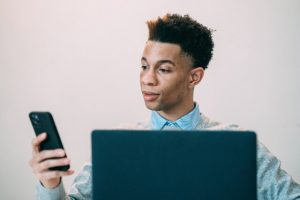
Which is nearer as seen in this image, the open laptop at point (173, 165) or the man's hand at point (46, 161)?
the open laptop at point (173, 165)

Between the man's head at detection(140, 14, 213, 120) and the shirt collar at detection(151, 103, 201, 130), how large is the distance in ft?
0.06

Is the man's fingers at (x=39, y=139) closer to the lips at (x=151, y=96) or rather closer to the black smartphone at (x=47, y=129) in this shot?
the black smartphone at (x=47, y=129)

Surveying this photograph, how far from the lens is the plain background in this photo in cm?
184

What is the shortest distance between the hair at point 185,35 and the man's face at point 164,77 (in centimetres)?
3

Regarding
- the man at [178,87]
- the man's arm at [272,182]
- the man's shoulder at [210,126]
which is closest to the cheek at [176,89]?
the man at [178,87]

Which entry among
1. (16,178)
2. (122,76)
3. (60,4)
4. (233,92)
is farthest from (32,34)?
(233,92)

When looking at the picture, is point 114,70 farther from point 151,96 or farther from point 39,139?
point 39,139

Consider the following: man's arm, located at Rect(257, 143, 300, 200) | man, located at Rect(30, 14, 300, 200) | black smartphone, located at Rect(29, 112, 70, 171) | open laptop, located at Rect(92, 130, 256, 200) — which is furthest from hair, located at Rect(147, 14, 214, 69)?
open laptop, located at Rect(92, 130, 256, 200)

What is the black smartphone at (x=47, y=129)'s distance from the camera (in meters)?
0.86

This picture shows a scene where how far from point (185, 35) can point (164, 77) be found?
0.18m

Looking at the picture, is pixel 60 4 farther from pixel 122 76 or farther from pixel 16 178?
pixel 16 178

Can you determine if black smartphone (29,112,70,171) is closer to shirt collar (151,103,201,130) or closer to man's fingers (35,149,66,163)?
man's fingers (35,149,66,163)

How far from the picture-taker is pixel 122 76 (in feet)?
6.24

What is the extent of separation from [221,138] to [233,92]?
48.4 inches
